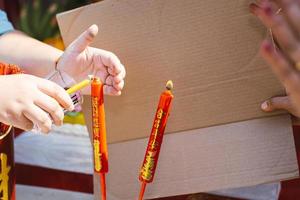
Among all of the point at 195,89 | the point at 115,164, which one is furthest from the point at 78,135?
the point at 195,89

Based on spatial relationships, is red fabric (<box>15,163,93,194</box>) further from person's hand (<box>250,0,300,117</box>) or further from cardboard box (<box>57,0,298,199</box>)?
person's hand (<box>250,0,300,117</box>)

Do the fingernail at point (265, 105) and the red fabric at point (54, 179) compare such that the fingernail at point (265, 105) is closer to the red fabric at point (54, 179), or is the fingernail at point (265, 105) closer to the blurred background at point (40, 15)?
the red fabric at point (54, 179)

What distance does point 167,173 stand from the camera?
0.72m

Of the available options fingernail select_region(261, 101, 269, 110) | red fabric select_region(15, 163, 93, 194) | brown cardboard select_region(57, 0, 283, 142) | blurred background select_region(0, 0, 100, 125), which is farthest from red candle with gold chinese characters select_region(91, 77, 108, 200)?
blurred background select_region(0, 0, 100, 125)

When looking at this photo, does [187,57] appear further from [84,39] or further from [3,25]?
[3,25]

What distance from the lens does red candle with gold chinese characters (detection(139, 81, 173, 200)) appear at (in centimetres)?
62

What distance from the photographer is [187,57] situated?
0.70 meters

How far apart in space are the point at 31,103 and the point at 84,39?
14cm

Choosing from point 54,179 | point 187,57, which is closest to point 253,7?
point 187,57

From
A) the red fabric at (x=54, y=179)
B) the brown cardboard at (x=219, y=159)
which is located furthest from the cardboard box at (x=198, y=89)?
the red fabric at (x=54, y=179)

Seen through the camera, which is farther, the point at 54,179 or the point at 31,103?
the point at 54,179

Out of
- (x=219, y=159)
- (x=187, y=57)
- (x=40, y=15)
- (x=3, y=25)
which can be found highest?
(x=40, y=15)

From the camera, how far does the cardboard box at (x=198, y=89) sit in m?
0.67

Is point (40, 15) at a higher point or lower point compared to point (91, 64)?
higher
